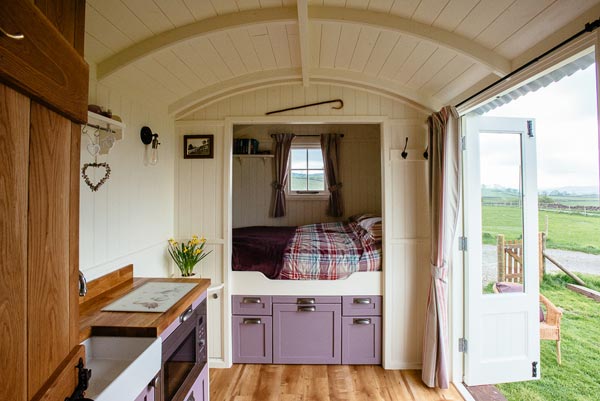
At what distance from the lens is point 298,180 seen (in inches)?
162

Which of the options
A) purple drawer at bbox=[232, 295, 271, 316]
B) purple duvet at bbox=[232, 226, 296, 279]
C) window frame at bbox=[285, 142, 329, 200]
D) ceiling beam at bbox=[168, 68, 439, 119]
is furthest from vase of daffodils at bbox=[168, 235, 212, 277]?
window frame at bbox=[285, 142, 329, 200]

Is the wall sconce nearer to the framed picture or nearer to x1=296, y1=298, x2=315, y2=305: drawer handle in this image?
the framed picture

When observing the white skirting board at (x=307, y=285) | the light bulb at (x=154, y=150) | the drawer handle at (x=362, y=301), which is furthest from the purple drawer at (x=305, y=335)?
the light bulb at (x=154, y=150)

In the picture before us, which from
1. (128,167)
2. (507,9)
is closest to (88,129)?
(128,167)

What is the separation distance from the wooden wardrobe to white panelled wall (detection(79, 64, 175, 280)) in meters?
0.93

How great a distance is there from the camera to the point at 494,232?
2.21 meters

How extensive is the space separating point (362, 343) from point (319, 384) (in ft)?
1.62

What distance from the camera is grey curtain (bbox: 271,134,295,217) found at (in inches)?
157

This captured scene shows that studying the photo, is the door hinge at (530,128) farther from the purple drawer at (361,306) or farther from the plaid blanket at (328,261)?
the purple drawer at (361,306)

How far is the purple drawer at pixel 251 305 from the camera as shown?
2404 mm

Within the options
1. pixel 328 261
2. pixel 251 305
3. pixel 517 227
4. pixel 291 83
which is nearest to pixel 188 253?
pixel 251 305

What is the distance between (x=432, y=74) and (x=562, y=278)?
84.6 inches

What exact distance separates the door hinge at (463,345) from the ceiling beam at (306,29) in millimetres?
1944

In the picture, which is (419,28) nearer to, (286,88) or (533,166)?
(286,88)
